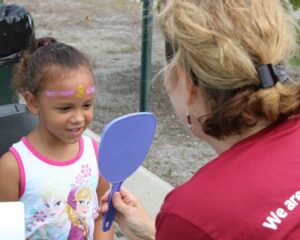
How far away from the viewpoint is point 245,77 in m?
1.46

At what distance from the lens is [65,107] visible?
86.8 inches

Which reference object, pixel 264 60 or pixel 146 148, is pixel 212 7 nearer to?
pixel 264 60

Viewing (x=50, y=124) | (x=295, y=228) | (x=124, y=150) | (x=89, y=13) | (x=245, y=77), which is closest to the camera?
(x=295, y=228)

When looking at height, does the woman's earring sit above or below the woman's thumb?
above

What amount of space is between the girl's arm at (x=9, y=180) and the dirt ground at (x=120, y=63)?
681 mm

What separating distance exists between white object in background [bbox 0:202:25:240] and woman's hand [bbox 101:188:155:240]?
22.4 inches

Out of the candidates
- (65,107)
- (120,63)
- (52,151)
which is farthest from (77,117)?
(120,63)

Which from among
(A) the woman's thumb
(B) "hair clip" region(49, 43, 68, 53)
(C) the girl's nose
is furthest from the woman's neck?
(B) "hair clip" region(49, 43, 68, 53)

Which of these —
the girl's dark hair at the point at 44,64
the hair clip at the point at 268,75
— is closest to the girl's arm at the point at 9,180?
the girl's dark hair at the point at 44,64

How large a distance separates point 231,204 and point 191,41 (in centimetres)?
39

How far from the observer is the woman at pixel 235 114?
53.6 inches

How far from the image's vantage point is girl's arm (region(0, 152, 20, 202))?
2.15m

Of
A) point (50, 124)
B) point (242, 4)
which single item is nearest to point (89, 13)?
point (50, 124)

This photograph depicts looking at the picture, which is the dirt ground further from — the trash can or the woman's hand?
the trash can
